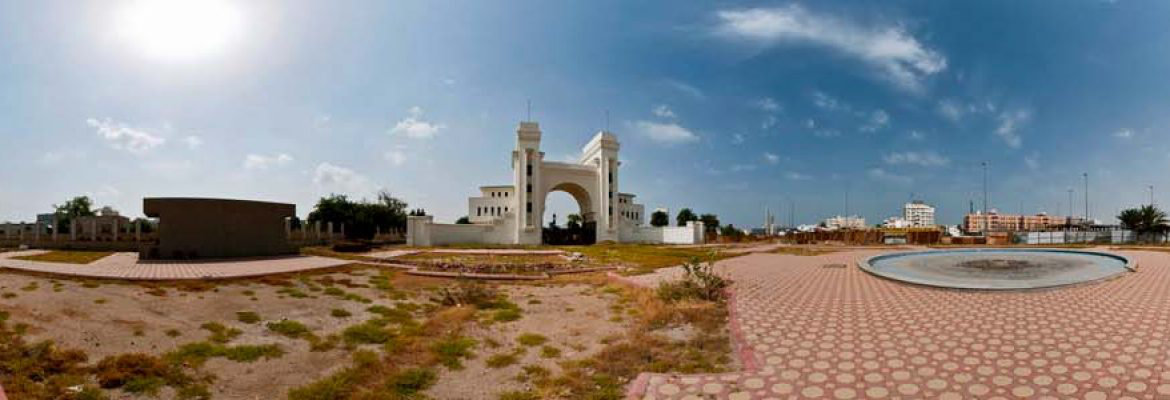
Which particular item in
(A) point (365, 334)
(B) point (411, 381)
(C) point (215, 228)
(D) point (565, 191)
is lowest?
(B) point (411, 381)

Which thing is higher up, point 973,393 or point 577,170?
point 577,170

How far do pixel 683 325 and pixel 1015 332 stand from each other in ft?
13.2

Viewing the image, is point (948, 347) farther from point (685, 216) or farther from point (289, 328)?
point (685, 216)

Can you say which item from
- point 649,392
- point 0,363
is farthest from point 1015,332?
point 0,363

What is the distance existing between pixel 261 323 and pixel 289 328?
1.98ft

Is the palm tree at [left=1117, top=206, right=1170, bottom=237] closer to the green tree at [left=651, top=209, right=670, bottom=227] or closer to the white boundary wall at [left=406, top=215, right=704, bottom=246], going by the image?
the white boundary wall at [left=406, top=215, right=704, bottom=246]

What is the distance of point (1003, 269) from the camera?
14617 mm

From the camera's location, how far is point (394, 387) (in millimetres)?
5453

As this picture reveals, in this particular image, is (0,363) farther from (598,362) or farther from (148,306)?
(598,362)

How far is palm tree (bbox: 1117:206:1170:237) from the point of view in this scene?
4547cm

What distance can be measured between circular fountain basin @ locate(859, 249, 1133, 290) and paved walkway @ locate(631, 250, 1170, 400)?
0.57 metres

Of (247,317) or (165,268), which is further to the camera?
(165,268)

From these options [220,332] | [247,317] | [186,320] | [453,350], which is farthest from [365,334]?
[186,320]

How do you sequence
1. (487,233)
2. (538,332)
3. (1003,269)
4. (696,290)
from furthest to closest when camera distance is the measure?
(487,233), (1003,269), (696,290), (538,332)
